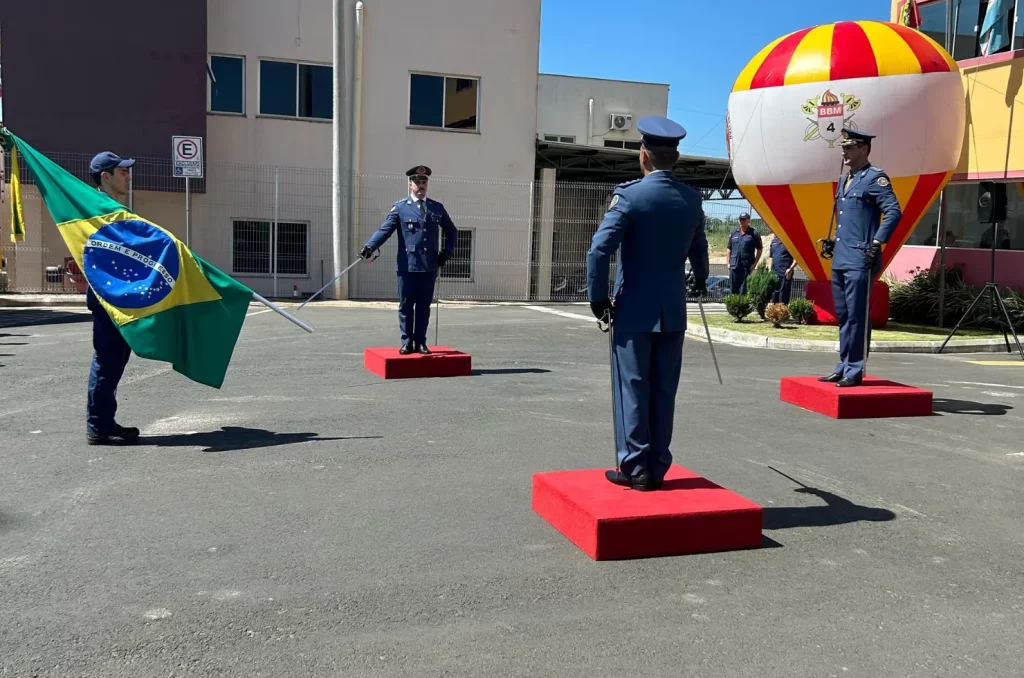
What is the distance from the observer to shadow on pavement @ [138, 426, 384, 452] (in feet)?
20.6

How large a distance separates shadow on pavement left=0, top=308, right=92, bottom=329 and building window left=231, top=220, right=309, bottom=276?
5415mm

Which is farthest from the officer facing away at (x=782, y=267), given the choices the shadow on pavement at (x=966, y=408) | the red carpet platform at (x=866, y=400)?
the red carpet platform at (x=866, y=400)

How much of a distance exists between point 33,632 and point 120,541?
1.00 meters

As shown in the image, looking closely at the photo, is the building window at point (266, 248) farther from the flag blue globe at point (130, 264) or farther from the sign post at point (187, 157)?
the flag blue globe at point (130, 264)

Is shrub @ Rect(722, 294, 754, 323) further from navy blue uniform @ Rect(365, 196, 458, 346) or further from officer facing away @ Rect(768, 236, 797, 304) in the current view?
navy blue uniform @ Rect(365, 196, 458, 346)

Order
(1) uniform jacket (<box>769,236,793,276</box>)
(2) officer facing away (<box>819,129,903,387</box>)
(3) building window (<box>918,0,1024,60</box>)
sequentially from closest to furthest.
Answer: (2) officer facing away (<box>819,129,903,387</box>), (3) building window (<box>918,0,1024,60</box>), (1) uniform jacket (<box>769,236,793,276</box>)

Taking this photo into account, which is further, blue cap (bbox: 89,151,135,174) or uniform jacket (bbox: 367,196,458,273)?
uniform jacket (bbox: 367,196,458,273)

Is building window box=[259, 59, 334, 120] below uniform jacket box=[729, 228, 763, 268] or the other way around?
the other way around

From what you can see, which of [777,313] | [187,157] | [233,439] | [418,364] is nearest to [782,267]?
[777,313]

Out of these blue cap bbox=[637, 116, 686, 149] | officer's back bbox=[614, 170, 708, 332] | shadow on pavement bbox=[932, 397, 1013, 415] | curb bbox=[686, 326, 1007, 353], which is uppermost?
blue cap bbox=[637, 116, 686, 149]

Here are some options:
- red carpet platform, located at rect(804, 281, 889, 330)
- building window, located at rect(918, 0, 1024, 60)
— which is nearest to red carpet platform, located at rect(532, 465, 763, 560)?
red carpet platform, located at rect(804, 281, 889, 330)

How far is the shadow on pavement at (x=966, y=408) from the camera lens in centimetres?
817

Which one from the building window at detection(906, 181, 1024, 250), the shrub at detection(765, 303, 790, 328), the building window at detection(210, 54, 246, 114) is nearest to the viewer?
the shrub at detection(765, 303, 790, 328)

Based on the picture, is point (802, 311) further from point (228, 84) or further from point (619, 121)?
point (619, 121)
